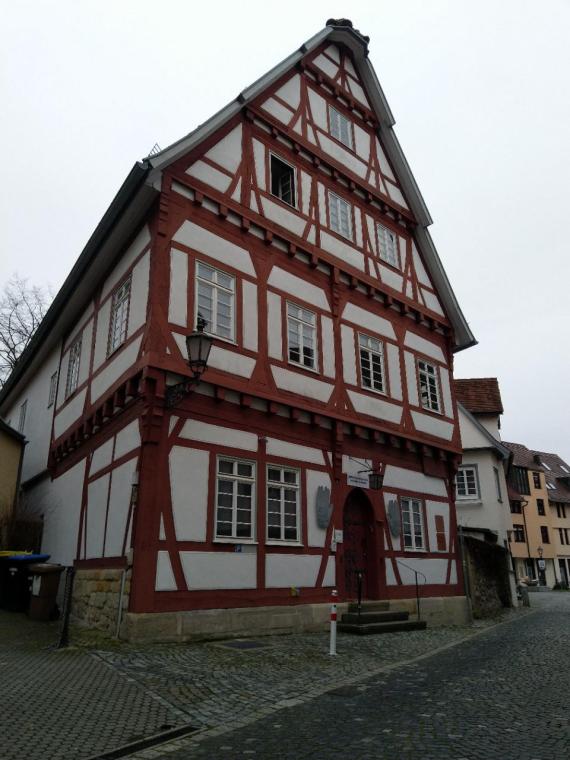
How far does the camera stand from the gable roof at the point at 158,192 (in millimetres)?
12255

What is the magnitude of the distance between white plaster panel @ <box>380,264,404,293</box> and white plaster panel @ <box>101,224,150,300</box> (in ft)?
23.1

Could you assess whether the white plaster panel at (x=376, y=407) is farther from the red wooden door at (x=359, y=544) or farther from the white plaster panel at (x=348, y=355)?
the red wooden door at (x=359, y=544)

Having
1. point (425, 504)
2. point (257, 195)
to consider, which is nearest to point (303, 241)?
point (257, 195)

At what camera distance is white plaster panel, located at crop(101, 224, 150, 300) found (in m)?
12.8

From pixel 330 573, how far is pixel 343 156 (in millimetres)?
10912

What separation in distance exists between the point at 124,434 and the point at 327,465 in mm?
4571

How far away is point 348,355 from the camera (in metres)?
15.5

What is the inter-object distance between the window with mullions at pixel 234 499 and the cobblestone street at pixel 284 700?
205 cm

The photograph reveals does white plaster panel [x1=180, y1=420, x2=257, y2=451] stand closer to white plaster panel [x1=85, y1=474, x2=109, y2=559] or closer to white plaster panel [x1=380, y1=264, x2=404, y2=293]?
white plaster panel [x1=85, y1=474, x2=109, y2=559]

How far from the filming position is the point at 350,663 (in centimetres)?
919

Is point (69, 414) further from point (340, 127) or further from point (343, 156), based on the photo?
point (340, 127)

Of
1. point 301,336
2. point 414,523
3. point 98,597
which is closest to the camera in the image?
point 98,597

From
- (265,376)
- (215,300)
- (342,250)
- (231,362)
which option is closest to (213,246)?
(215,300)

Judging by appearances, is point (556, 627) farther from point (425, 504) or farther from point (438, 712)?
point (438, 712)
